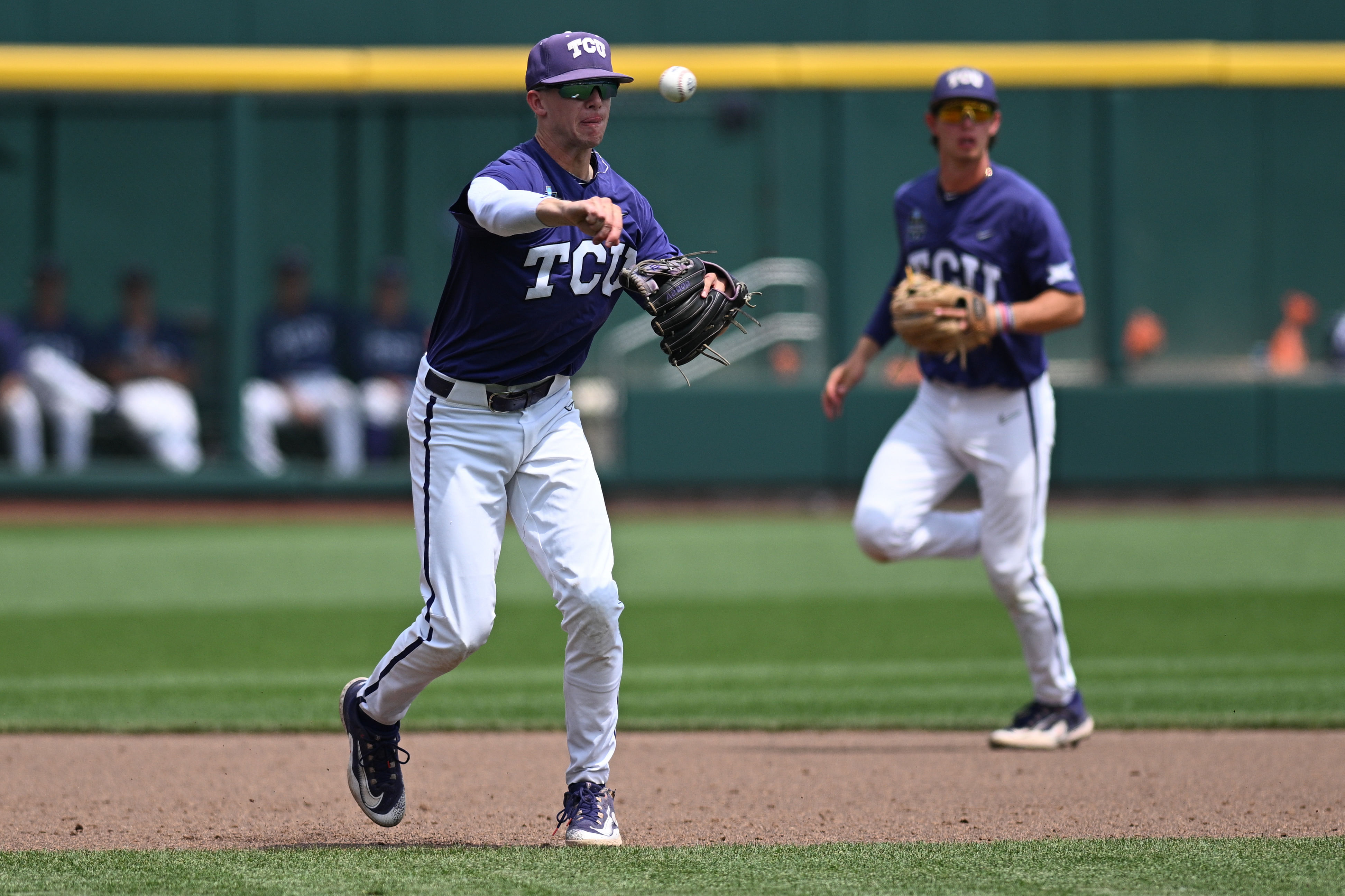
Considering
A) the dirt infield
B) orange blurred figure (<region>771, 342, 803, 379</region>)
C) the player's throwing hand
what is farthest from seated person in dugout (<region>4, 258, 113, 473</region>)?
the player's throwing hand

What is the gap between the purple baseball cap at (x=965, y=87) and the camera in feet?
16.3

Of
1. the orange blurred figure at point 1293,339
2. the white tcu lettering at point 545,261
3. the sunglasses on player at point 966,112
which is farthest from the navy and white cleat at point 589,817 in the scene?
the orange blurred figure at point 1293,339

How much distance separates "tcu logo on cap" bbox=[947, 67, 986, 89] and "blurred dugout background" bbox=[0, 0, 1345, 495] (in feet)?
23.9

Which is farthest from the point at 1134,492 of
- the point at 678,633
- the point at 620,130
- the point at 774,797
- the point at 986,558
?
the point at 774,797

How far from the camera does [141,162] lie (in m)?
13.5

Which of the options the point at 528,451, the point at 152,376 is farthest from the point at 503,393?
the point at 152,376

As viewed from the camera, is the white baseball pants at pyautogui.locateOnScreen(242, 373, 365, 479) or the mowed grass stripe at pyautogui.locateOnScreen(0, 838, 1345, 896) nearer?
the mowed grass stripe at pyautogui.locateOnScreen(0, 838, 1345, 896)

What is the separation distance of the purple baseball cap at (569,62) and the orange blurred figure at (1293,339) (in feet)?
37.8

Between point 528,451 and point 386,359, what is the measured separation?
9.22m

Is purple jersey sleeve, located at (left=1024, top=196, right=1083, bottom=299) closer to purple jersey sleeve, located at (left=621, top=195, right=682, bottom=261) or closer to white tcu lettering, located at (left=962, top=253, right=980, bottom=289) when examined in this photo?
white tcu lettering, located at (left=962, top=253, right=980, bottom=289)

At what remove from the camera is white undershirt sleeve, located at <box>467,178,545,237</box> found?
3.32 metres

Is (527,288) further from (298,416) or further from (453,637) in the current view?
(298,416)

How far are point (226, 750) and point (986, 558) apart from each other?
239 centimetres

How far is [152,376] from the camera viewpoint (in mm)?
12492
